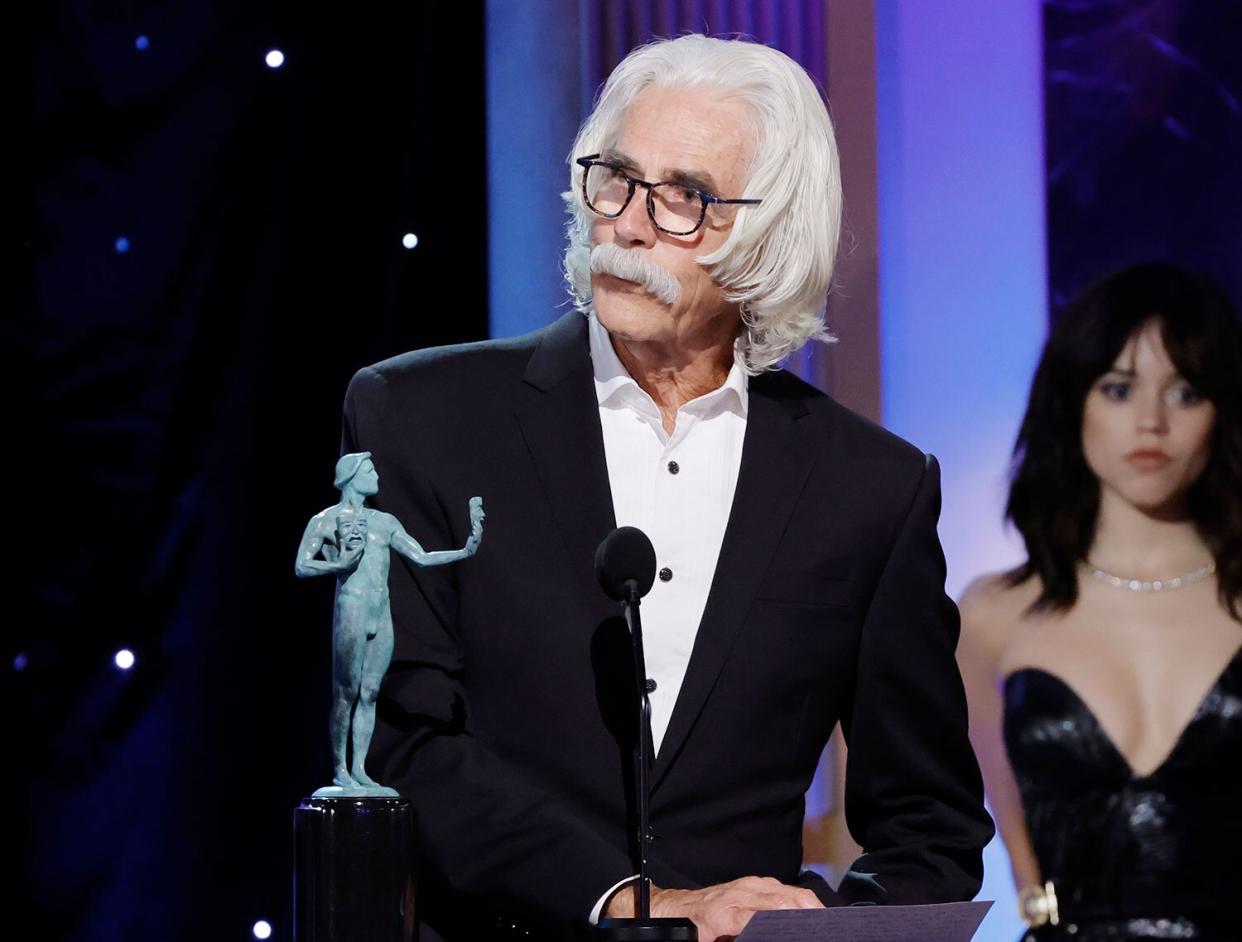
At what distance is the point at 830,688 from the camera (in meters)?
2.34

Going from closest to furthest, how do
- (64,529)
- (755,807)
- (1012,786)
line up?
(755,807) → (64,529) → (1012,786)

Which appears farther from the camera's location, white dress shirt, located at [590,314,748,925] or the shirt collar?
the shirt collar

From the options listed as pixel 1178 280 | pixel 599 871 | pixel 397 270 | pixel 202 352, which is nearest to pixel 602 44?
pixel 397 270

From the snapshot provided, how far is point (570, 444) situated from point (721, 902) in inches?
24.4

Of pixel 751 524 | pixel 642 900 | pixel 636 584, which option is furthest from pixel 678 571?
pixel 642 900

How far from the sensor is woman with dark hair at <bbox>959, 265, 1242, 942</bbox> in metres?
3.15

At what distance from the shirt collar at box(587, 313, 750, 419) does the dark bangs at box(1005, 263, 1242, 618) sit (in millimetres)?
1068

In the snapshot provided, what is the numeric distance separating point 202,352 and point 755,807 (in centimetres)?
139

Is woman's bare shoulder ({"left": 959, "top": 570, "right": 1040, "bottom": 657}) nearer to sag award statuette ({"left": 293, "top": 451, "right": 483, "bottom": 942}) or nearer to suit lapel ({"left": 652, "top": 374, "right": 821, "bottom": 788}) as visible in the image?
suit lapel ({"left": 652, "top": 374, "right": 821, "bottom": 788})

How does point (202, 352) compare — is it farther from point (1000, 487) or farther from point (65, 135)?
point (1000, 487)

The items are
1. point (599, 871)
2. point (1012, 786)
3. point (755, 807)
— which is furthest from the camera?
point (1012, 786)

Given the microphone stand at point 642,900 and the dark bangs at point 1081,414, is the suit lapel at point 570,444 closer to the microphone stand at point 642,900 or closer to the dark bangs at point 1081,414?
the microphone stand at point 642,900

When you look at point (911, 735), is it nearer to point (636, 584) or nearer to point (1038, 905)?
point (636, 584)

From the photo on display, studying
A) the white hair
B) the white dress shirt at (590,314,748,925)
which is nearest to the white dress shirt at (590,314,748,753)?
the white dress shirt at (590,314,748,925)
